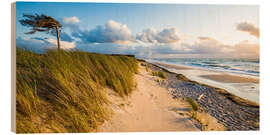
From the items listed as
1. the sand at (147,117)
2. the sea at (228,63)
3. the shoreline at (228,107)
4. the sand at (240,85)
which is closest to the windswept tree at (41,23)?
the sand at (147,117)

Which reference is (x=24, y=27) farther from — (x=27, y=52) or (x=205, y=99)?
(x=205, y=99)

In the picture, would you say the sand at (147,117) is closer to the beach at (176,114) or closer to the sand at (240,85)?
the beach at (176,114)

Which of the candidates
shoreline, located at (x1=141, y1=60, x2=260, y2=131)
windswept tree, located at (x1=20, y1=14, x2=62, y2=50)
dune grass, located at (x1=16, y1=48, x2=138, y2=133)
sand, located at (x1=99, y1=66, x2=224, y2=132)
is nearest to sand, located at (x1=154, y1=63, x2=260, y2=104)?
shoreline, located at (x1=141, y1=60, x2=260, y2=131)

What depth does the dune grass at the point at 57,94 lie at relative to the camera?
1.41 m

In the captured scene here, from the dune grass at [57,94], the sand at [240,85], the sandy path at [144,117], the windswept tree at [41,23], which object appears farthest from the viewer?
the sand at [240,85]

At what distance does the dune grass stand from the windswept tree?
48 cm

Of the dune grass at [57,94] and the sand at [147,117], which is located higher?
the dune grass at [57,94]

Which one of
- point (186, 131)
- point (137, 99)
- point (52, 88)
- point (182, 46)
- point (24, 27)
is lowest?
point (186, 131)

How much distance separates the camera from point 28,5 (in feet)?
6.62

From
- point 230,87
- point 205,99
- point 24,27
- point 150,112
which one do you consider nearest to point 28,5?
point 24,27

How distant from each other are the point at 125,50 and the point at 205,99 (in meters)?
2.09

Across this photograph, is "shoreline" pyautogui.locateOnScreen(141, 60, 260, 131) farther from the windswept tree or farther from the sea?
the windswept tree

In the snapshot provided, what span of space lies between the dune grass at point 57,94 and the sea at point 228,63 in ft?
6.81

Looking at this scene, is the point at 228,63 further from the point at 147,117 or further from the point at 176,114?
the point at 147,117
